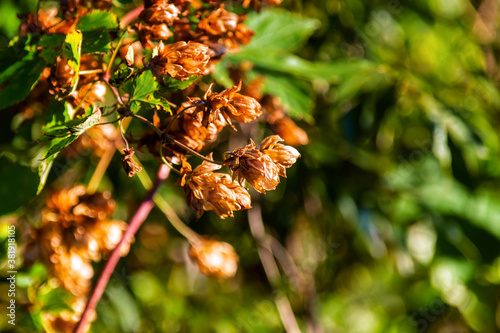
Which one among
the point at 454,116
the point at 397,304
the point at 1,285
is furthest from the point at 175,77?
the point at 397,304

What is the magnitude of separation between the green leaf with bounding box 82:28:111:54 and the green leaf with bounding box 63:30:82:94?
3 cm

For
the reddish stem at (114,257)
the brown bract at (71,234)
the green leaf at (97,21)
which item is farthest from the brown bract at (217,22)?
the brown bract at (71,234)

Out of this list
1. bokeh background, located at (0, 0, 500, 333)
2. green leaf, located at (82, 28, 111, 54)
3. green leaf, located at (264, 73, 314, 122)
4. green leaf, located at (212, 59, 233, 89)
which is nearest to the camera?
green leaf, located at (82, 28, 111, 54)

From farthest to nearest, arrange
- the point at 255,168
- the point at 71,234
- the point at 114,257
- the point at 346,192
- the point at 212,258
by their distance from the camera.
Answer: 1. the point at 346,192
2. the point at 212,258
3. the point at 71,234
4. the point at 114,257
5. the point at 255,168

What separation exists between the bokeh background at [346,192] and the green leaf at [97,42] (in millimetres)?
263

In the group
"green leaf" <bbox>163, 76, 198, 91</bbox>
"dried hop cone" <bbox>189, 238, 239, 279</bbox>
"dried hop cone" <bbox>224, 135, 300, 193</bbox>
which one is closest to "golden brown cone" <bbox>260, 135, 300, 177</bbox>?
"dried hop cone" <bbox>224, 135, 300, 193</bbox>

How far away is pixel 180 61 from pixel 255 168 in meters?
0.15

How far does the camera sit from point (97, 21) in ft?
2.15

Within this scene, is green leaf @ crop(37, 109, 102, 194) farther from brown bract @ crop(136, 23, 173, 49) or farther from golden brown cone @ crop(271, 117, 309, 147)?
golden brown cone @ crop(271, 117, 309, 147)

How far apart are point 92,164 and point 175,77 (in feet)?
2.17

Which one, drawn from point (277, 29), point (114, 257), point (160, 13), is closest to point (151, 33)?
point (160, 13)

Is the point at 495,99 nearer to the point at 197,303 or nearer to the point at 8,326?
the point at 197,303

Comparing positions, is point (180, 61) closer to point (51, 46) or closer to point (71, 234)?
point (51, 46)

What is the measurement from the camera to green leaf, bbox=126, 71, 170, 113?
0.56 metres
